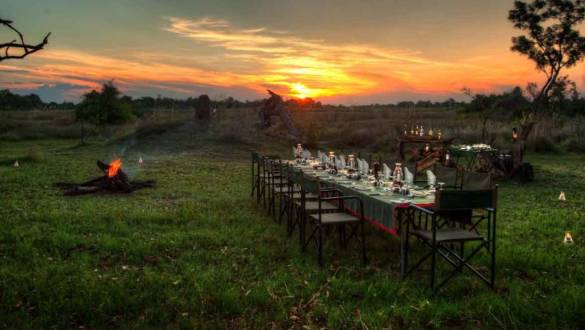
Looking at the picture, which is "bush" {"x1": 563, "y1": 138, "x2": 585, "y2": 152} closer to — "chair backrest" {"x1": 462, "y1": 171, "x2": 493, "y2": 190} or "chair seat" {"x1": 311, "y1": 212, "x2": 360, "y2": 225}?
"chair backrest" {"x1": 462, "y1": 171, "x2": 493, "y2": 190}

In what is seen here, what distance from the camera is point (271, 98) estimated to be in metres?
26.1

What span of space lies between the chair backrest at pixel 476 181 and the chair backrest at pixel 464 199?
1296 millimetres

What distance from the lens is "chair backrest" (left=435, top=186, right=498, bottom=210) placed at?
4.41m

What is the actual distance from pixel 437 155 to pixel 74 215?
9.94 meters

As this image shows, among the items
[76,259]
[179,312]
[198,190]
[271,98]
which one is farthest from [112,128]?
[179,312]

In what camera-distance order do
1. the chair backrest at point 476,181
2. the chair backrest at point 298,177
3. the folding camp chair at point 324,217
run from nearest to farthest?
the folding camp chair at point 324,217, the chair backrest at point 476,181, the chair backrest at point 298,177

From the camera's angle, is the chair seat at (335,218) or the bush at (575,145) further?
the bush at (575,145)

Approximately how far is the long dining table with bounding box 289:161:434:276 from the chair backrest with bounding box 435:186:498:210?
23.9 inches

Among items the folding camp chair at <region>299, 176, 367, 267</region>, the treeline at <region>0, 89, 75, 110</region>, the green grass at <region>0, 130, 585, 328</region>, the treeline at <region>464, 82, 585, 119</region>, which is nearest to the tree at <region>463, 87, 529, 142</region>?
the treeline at <region>464, 82, 585, 119</region>

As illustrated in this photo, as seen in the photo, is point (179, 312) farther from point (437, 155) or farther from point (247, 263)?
point (437, 155)

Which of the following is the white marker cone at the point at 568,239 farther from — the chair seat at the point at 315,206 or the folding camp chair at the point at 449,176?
the chair seat at the point at 315,206

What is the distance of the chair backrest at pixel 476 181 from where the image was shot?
5.74 m

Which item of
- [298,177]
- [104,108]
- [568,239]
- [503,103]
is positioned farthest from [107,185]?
[503,103]

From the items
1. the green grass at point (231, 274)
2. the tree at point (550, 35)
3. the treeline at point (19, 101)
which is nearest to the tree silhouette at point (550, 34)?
the tree at point (550, 35)
